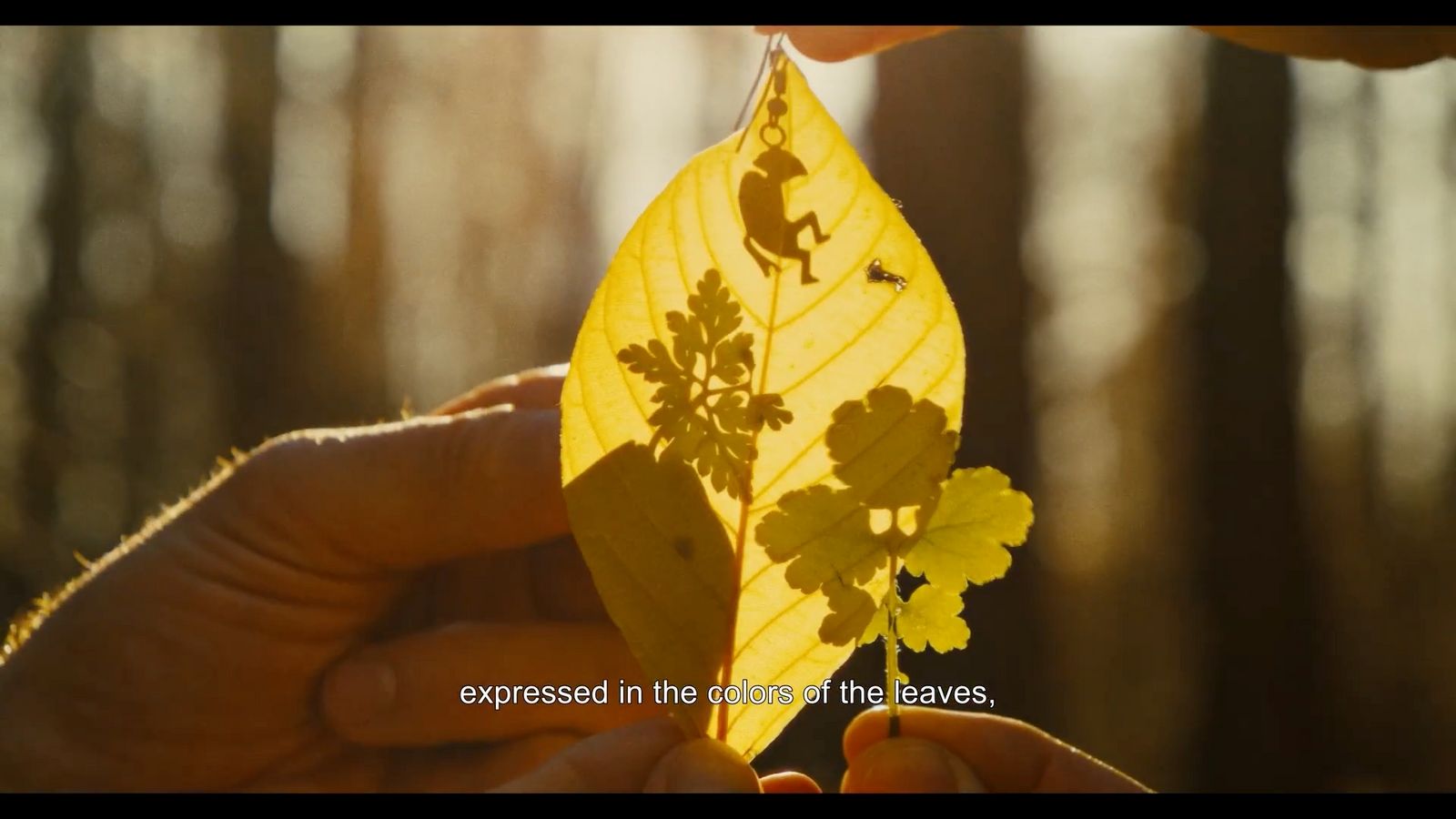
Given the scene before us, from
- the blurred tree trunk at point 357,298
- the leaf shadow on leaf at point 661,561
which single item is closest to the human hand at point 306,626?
the leaf shadow on leaf at point 661,561

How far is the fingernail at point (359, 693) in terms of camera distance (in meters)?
1.65

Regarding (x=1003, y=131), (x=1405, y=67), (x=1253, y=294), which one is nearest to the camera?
(x=1405, y=67)

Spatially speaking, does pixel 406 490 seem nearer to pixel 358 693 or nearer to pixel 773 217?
pixel 358 693

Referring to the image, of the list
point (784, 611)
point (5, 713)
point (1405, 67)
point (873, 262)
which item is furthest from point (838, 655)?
point (5, 713)

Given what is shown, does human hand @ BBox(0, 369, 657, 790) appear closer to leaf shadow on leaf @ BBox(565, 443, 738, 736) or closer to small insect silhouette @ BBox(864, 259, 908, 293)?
leaf shadow on leaf @ BBox(565, 443, 738, 736)

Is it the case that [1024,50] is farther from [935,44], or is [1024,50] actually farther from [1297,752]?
[1297,752]

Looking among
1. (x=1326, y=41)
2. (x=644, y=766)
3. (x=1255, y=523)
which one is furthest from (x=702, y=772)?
(x=1255, y=523)

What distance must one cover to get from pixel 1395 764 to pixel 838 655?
1032 centimetres

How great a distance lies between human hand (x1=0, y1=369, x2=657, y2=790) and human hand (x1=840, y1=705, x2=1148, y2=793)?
0.77m

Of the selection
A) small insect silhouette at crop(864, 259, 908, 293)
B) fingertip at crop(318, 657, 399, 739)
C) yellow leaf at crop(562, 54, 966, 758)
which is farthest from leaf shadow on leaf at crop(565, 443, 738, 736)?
fingertip at crop(318, 657, 399, 739)

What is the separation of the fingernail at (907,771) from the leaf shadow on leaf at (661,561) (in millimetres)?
140

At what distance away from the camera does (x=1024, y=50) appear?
24.3 feet

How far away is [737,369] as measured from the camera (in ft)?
2.58

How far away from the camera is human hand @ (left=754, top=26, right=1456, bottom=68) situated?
0.88 metres
